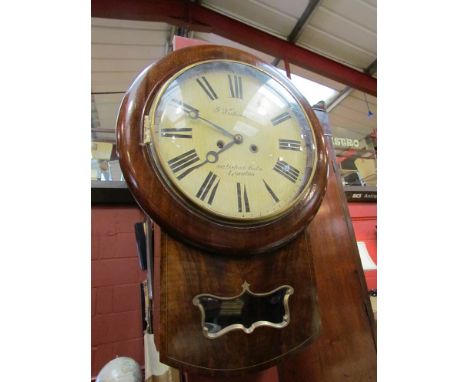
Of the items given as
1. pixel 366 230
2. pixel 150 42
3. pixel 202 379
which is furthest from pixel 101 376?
pixel 150 42

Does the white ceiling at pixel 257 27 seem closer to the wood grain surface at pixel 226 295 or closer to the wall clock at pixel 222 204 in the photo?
the wall clock at pixel 222 204

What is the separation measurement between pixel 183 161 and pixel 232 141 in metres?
0.12

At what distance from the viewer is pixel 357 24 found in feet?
9.44

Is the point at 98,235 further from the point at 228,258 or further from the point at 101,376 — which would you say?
the point at 228,258

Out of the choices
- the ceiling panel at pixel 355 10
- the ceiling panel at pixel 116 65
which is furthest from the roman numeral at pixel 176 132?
the ceiling panel at pixel 116 65

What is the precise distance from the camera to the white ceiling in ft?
8.91

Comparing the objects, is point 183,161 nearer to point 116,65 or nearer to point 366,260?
point 366,260

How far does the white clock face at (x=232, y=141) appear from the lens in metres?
0.53

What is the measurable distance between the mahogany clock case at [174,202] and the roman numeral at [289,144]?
0.29 feet

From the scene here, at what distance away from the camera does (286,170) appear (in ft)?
2.02

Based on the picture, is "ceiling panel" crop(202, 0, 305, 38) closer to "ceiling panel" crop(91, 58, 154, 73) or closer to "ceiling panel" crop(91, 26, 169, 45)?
"ceiling panel" crop(91, 26, 169, 45)

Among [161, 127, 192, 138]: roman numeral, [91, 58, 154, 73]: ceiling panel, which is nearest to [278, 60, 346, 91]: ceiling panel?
[91, 58, 154, 73]: ceiling panel

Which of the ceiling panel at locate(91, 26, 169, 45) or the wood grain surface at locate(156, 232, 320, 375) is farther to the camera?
the ceiling panel at locate(91, 26, 169, 45)

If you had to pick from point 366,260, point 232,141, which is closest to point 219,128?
point 232,141
